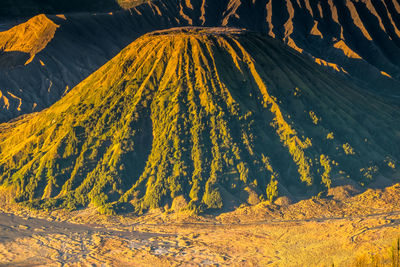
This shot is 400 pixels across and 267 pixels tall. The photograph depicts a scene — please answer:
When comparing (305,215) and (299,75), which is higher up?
(299,75)

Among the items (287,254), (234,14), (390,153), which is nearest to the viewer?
(287,254)

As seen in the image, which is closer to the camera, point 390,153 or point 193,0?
point 390,153

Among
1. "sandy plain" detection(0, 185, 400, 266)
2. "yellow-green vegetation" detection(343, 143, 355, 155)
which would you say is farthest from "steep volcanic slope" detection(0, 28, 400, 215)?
"sandy plain" detection(0, 185, 400, 266)

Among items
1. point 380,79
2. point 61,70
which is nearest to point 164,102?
point 61,70

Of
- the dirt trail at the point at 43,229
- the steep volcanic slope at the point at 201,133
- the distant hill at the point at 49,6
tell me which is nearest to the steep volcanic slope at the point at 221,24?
the steep volcanic slope at the point at 201,133

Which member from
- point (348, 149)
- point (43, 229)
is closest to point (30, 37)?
point (43, 229)

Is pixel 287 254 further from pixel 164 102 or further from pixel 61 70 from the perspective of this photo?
pixel 61 70

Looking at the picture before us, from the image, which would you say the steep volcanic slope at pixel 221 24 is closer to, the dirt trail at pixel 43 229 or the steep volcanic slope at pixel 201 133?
the steep volcanic slope at pixel 201 133
